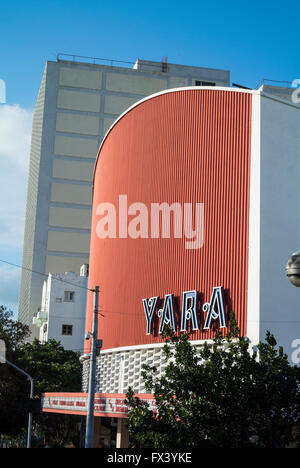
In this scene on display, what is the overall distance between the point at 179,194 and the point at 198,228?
2647 mm

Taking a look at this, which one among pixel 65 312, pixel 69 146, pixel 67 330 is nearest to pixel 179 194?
pixel 65 312

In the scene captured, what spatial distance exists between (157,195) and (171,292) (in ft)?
18.6

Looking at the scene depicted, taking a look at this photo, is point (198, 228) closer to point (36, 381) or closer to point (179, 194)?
point (179, 194)

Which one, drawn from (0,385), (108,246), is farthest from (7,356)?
(108,246)

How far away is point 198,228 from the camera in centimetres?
3122

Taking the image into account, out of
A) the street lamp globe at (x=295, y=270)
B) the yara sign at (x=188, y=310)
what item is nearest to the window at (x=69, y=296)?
the yara sign at (x=188, y=310)

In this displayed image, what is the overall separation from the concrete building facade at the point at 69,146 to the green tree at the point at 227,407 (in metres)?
63.4

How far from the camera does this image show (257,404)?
698 inches

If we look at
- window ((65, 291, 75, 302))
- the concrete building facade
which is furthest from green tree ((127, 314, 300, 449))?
the concrete building facade

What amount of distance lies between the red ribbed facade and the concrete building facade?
41424 millimetres

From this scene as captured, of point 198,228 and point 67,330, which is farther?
point 67,330

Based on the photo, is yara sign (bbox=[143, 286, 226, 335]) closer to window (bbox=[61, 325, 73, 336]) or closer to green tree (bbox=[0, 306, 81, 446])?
green tree (bbox=[0, 306, 81, 446])

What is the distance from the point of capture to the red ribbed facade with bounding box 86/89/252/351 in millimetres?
29703

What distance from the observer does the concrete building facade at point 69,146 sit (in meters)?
82.5
